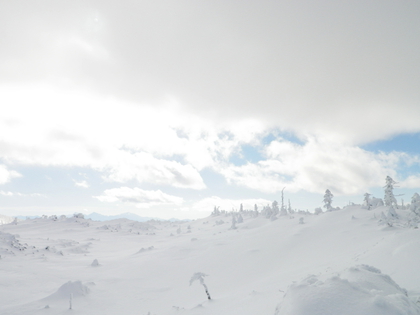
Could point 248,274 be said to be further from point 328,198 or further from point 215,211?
point 215,211

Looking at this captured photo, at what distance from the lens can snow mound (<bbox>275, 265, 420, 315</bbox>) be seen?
7.90m

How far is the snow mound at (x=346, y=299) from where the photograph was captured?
790 cm

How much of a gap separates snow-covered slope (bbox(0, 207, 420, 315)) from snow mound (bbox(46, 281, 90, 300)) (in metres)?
0.09

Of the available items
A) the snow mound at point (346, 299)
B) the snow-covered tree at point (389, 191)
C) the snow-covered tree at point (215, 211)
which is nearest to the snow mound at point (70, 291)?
the snow mound at point (346, 299)

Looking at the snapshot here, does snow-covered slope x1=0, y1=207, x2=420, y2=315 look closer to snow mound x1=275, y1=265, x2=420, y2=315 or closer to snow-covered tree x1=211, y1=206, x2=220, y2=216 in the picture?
snow mound x1=275, y1=265, x2=420, y2=315

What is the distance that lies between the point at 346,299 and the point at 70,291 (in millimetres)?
24880

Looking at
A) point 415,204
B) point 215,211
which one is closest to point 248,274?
point 415,204

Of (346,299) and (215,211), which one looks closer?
(346,299)

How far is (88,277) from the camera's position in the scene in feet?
95.9

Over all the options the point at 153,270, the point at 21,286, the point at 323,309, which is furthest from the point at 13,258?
the point at 323,309

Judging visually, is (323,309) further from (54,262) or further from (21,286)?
(54,262)

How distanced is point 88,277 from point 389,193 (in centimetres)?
4890

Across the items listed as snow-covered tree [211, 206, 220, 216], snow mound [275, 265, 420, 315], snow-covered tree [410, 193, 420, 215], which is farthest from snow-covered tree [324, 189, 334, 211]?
snow-covered tree [211, 206, 220, 216]

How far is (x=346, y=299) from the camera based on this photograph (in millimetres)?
8406
